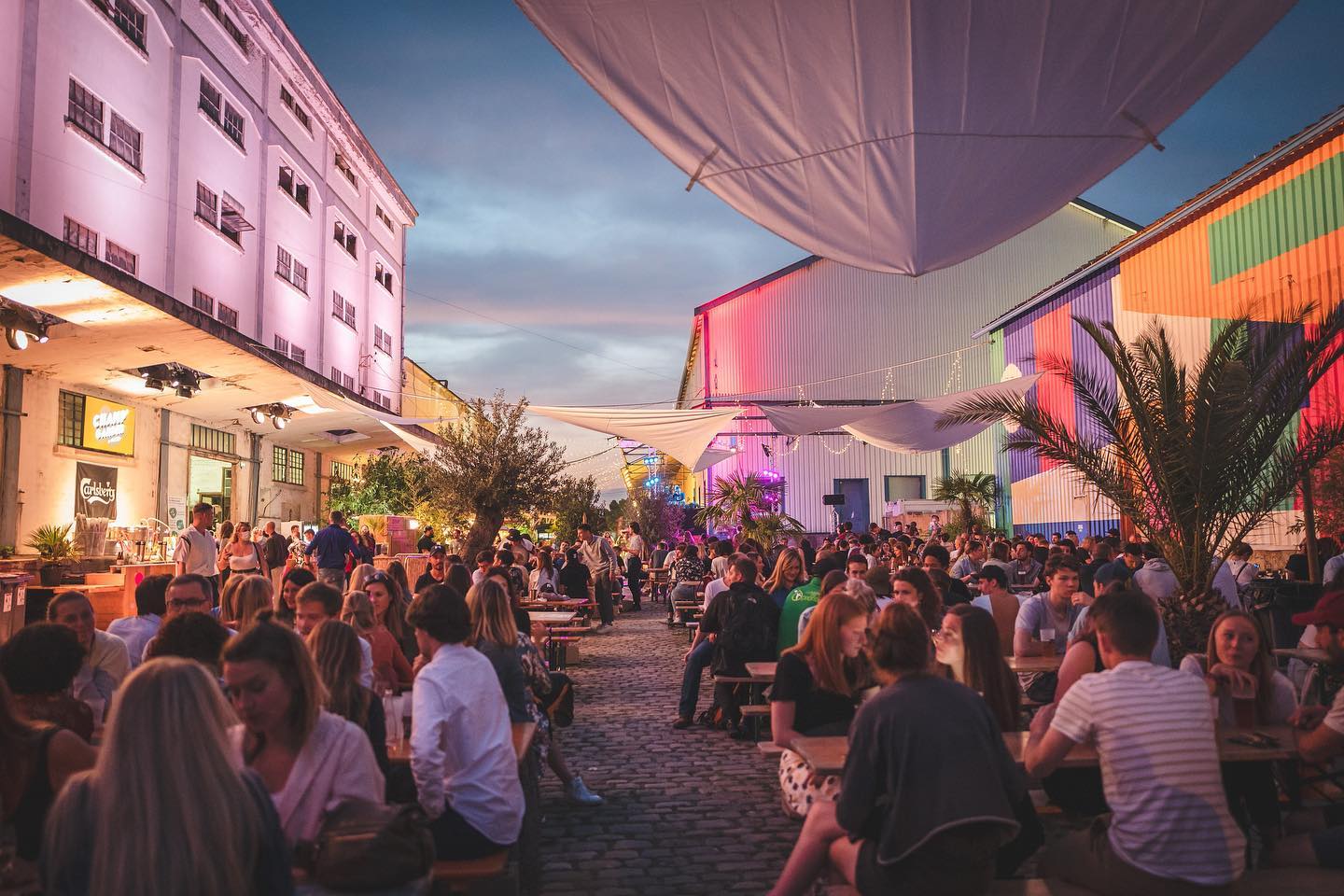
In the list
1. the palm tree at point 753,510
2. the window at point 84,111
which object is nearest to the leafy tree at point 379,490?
the palm tree at point 753,510

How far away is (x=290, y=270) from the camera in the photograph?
26.9 meters

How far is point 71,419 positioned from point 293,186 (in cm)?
1282

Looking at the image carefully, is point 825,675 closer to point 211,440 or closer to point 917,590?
point 917,590

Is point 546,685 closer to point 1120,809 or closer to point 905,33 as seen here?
point 1120,809

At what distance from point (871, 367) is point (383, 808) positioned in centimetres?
3417

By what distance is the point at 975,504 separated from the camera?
29203 millimetres

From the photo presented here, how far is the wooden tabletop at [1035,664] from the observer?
22.4 feet

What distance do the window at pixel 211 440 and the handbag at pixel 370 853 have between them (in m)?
20.5

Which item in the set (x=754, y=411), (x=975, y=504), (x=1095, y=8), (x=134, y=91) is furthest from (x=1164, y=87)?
(x=754, y=411)

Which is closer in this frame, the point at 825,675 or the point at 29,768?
the point at 29,768

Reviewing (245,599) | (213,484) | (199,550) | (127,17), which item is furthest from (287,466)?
(245,599)

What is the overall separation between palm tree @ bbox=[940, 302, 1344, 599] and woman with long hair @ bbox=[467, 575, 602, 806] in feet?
18.4

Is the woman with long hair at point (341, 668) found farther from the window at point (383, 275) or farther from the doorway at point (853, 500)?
the window at point (383, 275)

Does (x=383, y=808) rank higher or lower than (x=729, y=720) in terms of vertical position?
higher
